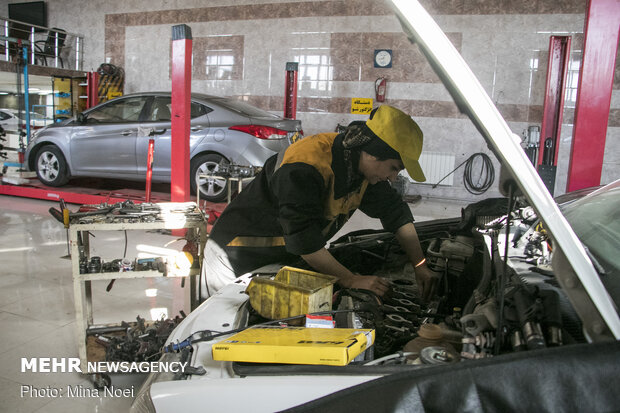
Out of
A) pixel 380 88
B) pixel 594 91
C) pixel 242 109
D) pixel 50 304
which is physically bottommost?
pixel 50 304

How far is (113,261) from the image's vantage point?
2.74 meters

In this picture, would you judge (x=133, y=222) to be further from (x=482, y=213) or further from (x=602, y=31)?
(x=602, y=31)

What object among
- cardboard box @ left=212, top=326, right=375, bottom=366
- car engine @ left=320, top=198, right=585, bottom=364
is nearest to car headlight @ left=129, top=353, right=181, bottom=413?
cardboard box @ left=212, top=326, right=375, bottom=366

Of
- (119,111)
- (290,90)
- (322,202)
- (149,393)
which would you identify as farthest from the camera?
(290,90)

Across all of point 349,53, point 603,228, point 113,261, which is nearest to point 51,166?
point 113,261

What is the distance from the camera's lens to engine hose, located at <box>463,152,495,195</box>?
9.16 m

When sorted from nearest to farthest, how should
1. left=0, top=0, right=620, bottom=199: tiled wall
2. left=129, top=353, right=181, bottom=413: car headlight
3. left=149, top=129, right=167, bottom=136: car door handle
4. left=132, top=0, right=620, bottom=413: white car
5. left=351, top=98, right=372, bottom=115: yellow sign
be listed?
1. left=132, top=0, right=620, bottom=413: white car
2. left=129, top=353, right=181, bottom=413: car headlight
3. left=149, top=129, right=167, bottom=136: car door handle
4. left=0, top=0, right=620, bottom=199: tiled wall
5. left=351, top=98, right=372, bottom=115: yellow sign

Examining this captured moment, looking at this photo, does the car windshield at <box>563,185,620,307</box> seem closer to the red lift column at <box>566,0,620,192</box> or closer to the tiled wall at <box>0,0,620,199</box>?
the red lift column at <box>566,0,620,192</box>

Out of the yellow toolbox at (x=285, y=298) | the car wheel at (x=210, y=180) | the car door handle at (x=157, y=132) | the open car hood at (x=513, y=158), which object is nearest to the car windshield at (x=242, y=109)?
the car wheel at (x=210, y=180)

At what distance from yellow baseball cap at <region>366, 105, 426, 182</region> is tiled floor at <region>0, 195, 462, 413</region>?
180 centimetres

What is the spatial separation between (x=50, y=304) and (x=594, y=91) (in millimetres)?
4295

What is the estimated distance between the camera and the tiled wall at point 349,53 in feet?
28.7

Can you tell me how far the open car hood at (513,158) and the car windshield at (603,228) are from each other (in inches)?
6.8

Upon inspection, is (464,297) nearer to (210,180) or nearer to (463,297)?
(463,297)
